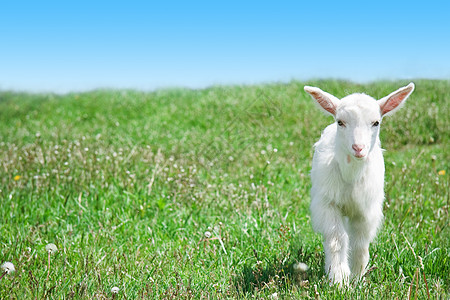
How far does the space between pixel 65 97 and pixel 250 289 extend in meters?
15.4

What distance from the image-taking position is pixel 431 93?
13.0 metres

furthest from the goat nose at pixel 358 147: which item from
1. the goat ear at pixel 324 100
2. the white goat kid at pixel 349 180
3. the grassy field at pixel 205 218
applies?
the grassy field at pixel 205 218

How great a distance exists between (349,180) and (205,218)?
6.92 ft

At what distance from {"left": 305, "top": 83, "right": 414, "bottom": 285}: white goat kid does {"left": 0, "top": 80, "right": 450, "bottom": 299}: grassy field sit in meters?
Result: 0.21

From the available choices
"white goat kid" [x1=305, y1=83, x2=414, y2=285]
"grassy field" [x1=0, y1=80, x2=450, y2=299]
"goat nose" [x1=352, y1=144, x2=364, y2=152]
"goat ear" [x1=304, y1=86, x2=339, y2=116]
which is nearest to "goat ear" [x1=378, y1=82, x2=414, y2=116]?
"white goat kid" [x1=305, y1=83, x2=414, y2=285]

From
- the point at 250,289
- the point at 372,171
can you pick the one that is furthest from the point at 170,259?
the point at 372,171

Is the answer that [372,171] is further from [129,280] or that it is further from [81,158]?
[81,158]

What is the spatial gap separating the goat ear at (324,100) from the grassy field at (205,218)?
1218 mm

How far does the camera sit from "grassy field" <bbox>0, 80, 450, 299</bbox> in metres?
3.61

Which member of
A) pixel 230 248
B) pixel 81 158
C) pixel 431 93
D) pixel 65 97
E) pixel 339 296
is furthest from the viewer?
pixel 65 97

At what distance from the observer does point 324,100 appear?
3.70 m

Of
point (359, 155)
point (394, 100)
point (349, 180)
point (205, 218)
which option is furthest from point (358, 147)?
point (205, 218)

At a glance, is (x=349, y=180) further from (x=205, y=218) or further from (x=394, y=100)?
(x=205, y=218)

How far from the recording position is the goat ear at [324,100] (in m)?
3.67
